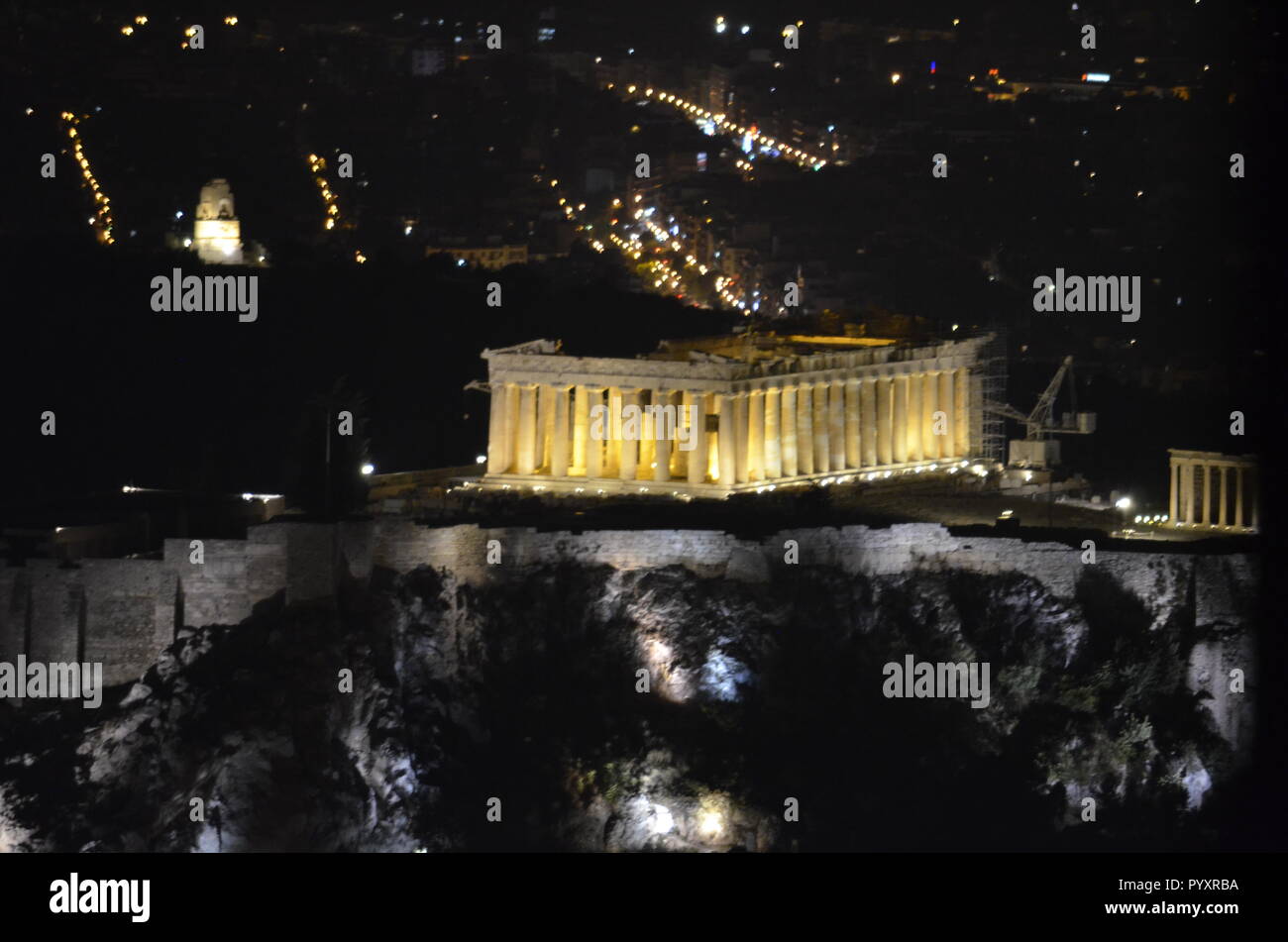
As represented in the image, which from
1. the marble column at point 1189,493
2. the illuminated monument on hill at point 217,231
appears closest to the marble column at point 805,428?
the marble column at point 1189,493

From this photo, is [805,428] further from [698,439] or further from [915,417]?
[915,417]

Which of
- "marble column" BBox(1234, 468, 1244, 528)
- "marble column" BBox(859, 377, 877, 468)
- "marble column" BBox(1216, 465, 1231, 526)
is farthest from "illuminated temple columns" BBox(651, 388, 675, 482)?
"marble column" BBox(1234, 468, 1244, 528)

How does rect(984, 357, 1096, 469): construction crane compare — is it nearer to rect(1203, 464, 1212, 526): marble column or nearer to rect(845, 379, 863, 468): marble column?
rect(845, 379, 863, 468): marble column

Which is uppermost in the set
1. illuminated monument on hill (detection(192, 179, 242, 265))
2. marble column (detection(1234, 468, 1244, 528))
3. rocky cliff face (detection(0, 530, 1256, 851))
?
illuminated monument on hill (detection(192, 179, 242, 265))

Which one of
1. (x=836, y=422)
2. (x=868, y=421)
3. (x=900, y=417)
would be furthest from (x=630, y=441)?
(x=900, y=417)

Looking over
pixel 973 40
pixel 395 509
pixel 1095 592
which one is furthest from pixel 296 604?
pixel 973 40

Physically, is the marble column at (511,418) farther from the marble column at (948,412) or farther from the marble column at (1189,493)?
the marble column at (1189,493)

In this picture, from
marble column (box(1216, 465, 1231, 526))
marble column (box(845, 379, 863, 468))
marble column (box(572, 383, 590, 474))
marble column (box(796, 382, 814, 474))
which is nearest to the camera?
marble column (box(1216, 465, 1231, 526))
